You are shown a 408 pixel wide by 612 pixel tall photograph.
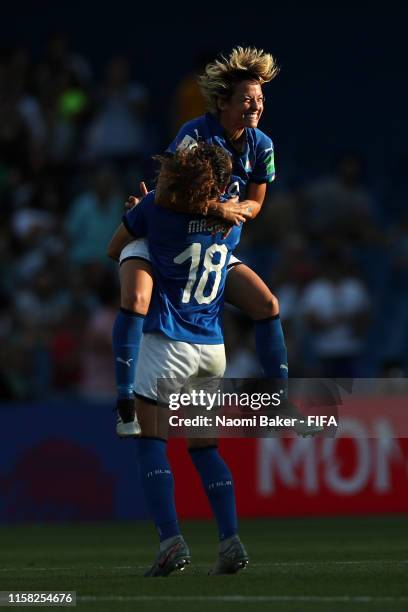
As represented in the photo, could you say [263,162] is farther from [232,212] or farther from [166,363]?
[166,363]

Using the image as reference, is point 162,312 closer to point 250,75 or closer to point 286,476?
point 250,75

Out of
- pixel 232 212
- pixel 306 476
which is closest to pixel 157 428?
pixel 232 212

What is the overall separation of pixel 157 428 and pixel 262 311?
Result: 830 millimetres

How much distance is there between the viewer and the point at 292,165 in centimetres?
1858

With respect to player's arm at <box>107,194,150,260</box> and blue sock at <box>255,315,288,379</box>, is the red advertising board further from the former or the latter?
player's arm at <box>107,194,150,260</box>

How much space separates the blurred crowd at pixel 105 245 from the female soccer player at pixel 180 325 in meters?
6.25

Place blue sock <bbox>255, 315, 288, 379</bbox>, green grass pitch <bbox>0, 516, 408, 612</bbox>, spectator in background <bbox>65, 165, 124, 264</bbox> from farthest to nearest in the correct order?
spectator in background <bbox>65, 165, 124, 264</bbox> → blue sock <bbox>255, 315, 288, 379</bbox> → green grass pitch <bbox>0, 516, 408, 612</bbox>

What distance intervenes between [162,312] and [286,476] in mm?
6481

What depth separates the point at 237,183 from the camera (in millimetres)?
8414

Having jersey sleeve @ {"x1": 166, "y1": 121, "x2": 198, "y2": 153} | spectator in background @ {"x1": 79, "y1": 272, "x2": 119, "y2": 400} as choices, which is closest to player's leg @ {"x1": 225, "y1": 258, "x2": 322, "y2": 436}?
jersey sleeve @ {"x1": 166, "y1": 121, "x2": 198, "y2": 153}

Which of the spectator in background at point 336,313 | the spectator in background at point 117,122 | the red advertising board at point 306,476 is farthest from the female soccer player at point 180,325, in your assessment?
the spectator in background at point 117,122

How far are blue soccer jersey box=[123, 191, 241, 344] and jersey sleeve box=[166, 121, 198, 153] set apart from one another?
0.26 m

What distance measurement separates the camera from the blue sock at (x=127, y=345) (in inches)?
316

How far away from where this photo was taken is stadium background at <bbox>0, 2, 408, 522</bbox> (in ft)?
47.2
